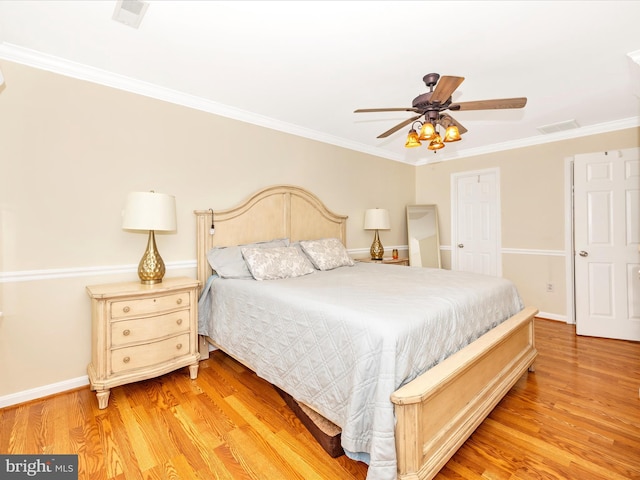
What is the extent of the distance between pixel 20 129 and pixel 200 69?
129cm

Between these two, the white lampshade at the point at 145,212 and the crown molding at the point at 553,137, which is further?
the crown molding at the point at 553,137

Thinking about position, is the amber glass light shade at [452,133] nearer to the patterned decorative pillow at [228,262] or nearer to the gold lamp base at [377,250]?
the patterned decorative pillow at [228,262]

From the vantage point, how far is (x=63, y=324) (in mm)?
2295

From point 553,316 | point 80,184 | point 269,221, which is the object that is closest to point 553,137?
point 553,316

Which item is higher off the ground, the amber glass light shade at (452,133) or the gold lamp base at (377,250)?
the amber glass light shade at (452,133)

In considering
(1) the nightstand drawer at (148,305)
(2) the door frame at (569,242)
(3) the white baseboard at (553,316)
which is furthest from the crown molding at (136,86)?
→ (3) the white baseboard at (553,316)

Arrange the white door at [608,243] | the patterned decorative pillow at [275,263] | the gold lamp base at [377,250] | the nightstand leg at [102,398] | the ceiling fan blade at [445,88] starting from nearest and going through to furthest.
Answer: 1. the ceiling fan blade at [445,88]
2. the nightstand leg at [102,398]
3. the patterned decorative pillow at [275,263]
4. the white door at [608,243]
5. the gold lamp base at [377,250]

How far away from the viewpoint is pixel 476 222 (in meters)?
4.80

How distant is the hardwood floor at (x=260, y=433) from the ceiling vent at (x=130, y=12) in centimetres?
243

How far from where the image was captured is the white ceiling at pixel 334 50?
69.9 inches

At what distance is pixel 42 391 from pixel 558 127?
221 inches

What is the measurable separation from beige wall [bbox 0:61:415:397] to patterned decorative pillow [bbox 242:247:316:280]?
65cm

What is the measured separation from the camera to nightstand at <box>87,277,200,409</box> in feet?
6.79

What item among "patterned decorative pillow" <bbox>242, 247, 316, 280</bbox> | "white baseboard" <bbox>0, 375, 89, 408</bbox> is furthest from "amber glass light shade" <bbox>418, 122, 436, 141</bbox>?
"white baseboard" <bbox>0, 375, 89, 408</bbox>
